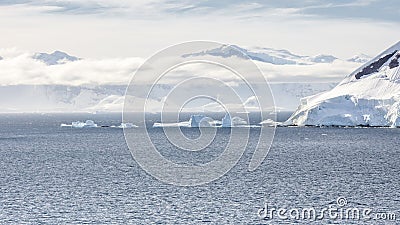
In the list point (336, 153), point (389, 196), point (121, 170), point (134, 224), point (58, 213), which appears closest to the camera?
point (134, 224)

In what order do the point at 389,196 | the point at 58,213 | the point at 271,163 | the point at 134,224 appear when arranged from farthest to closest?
the point at 271,163 → the point at 389,196 → the point at 58,213 → the point at 134,224

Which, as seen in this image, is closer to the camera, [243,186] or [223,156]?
[243,186]

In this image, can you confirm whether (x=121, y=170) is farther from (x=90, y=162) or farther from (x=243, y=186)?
(x=243, y=186)

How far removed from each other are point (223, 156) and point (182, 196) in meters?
70.4

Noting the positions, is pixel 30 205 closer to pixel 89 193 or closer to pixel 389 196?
pixel 89 193

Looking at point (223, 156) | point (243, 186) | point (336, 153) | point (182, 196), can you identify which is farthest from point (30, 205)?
point (336, 153)

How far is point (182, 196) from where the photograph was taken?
85500 mm
